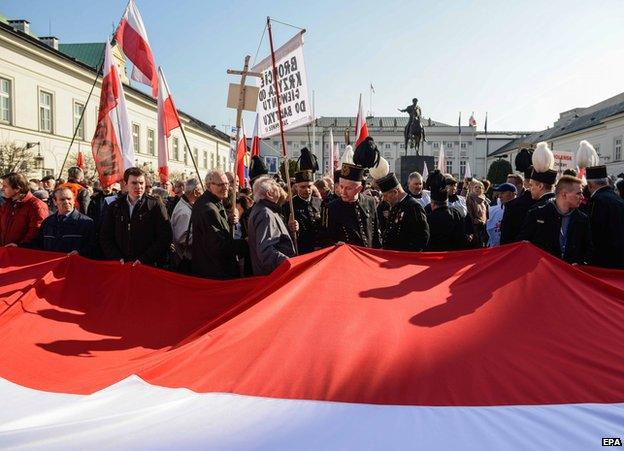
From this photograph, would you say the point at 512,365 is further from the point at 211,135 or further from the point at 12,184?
the point at 211,135

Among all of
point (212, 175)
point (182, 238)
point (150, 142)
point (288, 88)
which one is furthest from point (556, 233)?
point (150, 142)

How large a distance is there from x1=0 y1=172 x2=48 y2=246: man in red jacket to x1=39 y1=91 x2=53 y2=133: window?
2687 centimetres

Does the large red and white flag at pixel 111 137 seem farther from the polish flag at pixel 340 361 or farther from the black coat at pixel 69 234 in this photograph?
the polish flag at pixel 340 361

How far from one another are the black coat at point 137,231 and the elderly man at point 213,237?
0.54 metres

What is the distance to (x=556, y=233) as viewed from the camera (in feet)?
15.8

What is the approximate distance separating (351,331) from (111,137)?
4.98 metres

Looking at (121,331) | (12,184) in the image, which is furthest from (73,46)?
(121,331)

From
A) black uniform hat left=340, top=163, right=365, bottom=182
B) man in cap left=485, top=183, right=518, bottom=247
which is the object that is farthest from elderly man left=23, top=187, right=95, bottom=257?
man in cap left=485, top=183, right=518, bottom=247

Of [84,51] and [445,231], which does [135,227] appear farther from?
[84,51]

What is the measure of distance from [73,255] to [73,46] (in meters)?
48.3

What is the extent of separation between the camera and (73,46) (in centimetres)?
4669

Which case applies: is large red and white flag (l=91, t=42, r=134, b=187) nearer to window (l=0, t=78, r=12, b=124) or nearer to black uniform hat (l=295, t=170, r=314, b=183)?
black uniform hat (l=295, t=170, r=314, b=183)

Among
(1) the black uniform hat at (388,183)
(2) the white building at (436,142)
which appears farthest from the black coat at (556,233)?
(2) the white building at (436,142)

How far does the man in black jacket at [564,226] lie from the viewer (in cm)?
473
